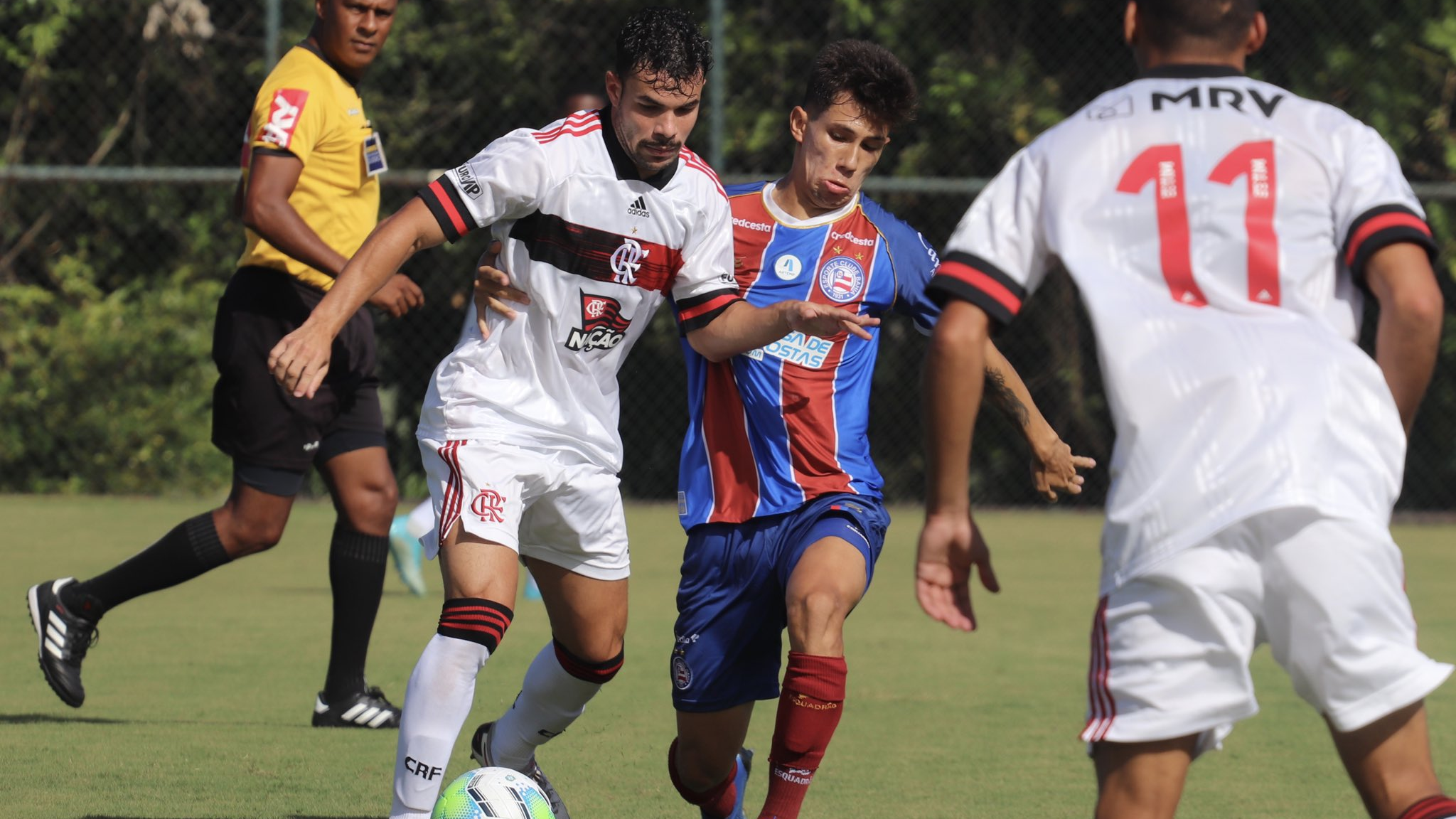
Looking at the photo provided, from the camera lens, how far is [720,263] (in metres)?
4.43

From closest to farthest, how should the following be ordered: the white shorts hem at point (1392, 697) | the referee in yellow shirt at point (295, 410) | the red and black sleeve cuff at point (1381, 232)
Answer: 1. the white shorts hem at point (1392, 697)
2. the red and black sleeve cuff at point (1381, 232)
3. the referee in yellow shirt at point (295, 410)

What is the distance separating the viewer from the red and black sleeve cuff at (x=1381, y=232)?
2.77m

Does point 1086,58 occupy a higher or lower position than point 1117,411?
lower

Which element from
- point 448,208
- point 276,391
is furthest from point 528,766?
point 276,391

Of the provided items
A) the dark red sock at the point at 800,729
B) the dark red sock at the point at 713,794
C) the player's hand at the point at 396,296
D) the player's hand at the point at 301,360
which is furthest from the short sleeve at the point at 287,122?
the dark red sock at the point at 800,729

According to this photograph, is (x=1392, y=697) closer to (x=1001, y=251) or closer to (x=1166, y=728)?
(x=1166, y=728)

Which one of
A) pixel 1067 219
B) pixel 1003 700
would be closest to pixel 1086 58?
pixel 1003 700

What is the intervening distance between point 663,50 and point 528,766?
1.85m

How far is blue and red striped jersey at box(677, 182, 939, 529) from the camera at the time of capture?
449cm

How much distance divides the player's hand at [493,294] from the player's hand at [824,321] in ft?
2.50

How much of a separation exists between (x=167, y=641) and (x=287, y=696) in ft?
4.36

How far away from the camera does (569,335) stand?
4328 millimetres

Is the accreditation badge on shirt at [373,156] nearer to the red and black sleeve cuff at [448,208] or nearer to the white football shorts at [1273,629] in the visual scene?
the red and black sleeve cuff at [448,208]

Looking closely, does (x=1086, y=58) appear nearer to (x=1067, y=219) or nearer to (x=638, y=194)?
(x=638, y=194)
